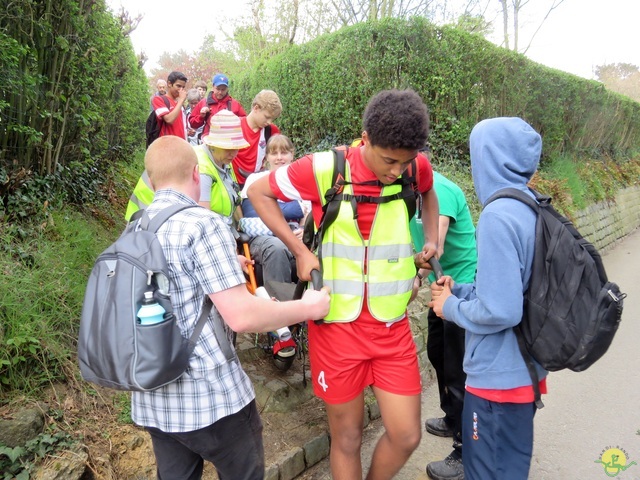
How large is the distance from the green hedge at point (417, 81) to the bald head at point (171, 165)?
6019 millimetres

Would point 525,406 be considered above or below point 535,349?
below

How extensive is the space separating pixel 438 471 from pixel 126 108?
18.1ft

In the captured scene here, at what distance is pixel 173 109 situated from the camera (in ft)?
19.6

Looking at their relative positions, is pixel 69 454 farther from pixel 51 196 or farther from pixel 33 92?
pixel 33 92

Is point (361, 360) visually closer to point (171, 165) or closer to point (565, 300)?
point (565, 300)

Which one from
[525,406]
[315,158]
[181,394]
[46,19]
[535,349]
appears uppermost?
[46,19]

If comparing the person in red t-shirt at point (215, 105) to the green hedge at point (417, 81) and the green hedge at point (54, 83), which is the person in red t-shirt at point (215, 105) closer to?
the green hedge at point (54, 83)

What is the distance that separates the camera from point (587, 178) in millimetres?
10641

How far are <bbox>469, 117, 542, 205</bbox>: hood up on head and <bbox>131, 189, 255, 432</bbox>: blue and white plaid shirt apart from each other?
3.82ft

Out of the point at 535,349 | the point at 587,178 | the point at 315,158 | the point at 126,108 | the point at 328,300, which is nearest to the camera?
the point at 535,349

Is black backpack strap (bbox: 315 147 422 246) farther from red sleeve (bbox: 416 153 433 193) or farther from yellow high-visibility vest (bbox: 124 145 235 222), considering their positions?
yellow high-visibility vest (bbox: 124 145 235 222)

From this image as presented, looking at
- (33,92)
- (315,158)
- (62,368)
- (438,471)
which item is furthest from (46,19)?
(438,471)

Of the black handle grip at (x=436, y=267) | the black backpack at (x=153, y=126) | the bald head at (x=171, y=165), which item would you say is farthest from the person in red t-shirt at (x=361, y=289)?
the black backpack at (x=153, y=126)

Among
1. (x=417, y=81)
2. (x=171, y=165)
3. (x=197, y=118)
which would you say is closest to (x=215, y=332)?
(x=171, y=165)
